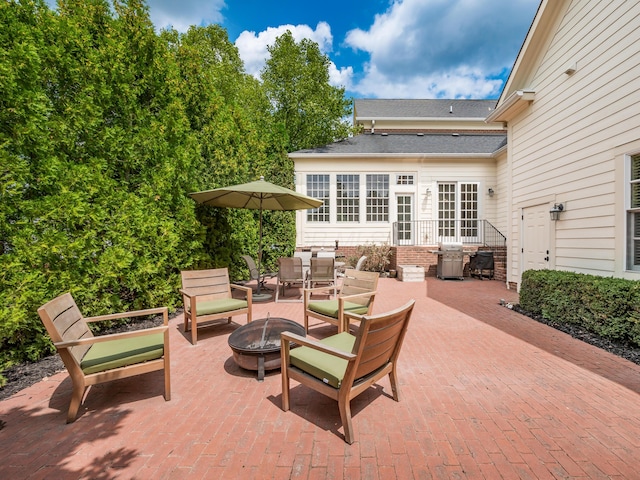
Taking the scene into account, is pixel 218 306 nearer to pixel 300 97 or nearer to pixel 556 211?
pixel 556 211

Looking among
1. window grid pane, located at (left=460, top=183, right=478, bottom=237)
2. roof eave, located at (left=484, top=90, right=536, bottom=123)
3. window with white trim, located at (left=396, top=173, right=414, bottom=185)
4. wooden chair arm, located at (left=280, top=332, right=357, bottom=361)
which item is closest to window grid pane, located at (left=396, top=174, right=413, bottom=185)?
window with white trim, located at (left=396, top=173, right=414, bottom=185)

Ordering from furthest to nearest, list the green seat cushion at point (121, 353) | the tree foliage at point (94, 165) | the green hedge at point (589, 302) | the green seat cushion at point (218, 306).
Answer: the green seat cushion at point (218, 306)
the green hedge at point (589, 302)
the tree foliage at point (94, 165)
the green seat cushion at point (121, 353)

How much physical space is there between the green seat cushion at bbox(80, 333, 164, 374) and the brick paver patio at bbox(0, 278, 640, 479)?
461 mm

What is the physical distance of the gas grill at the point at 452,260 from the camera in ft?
36.0

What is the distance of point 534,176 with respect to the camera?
7922 millimetres

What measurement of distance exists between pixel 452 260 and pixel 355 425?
9759 mm

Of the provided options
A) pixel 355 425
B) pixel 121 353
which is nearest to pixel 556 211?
pixel 355 425

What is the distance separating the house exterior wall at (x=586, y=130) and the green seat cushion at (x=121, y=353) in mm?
7530

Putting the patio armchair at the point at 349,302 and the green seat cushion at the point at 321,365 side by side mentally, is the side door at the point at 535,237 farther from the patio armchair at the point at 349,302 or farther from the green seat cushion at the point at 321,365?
the green seat cushion at the point at 321,365

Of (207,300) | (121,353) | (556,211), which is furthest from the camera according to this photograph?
(556,211)

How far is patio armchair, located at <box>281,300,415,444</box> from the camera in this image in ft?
7.46

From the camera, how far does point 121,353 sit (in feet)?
9.34

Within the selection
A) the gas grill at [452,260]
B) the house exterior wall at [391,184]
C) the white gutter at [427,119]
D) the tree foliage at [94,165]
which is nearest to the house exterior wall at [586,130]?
the gas grill at [452,260]

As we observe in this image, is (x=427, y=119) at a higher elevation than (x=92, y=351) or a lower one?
higher
